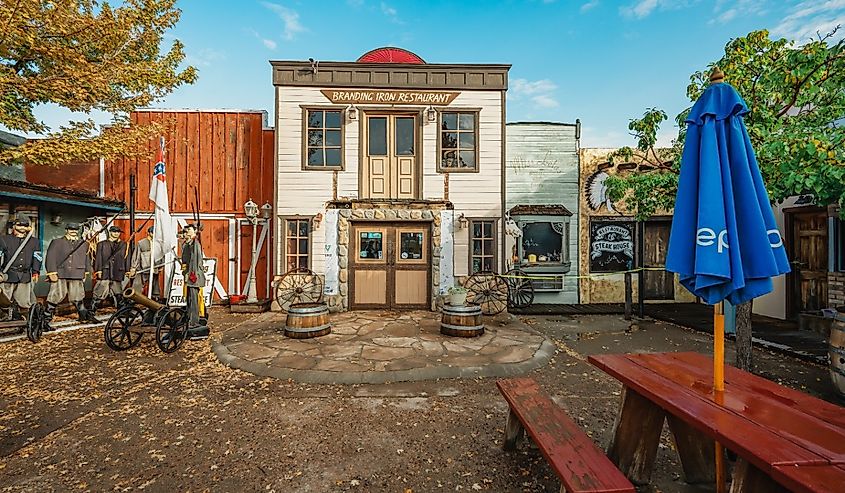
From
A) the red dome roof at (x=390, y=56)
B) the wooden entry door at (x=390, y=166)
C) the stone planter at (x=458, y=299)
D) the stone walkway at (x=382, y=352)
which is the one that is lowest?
the stone walkway at (x=382, y=352)

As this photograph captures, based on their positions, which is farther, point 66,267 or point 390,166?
point 390,166

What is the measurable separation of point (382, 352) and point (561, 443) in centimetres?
384

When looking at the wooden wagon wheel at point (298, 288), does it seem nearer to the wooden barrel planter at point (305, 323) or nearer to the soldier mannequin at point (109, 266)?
the wooden barrel planter at point (305, 323)

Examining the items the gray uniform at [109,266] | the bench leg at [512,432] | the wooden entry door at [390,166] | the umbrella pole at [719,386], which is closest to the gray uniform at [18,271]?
the gray uniform at [109,266]

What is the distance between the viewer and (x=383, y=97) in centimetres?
970

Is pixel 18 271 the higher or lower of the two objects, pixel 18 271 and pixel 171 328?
the higher

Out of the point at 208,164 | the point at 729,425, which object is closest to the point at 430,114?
the point at 208,164

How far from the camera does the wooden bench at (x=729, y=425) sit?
173 cm

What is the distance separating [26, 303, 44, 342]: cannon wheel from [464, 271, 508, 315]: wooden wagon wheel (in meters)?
8.43

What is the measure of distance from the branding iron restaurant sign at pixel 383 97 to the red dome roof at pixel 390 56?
2.59 meters

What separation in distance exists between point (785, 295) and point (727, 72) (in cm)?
675

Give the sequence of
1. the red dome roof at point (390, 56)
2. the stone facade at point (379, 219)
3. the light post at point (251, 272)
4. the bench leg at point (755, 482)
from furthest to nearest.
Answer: the red dome roof at point (390, 56) → the light post at point (251, 272) → the stone facade at point (379, 219) → the bench leg at point (755, 482)

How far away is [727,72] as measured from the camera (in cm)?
511

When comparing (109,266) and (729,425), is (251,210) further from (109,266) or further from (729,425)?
(729,425)
